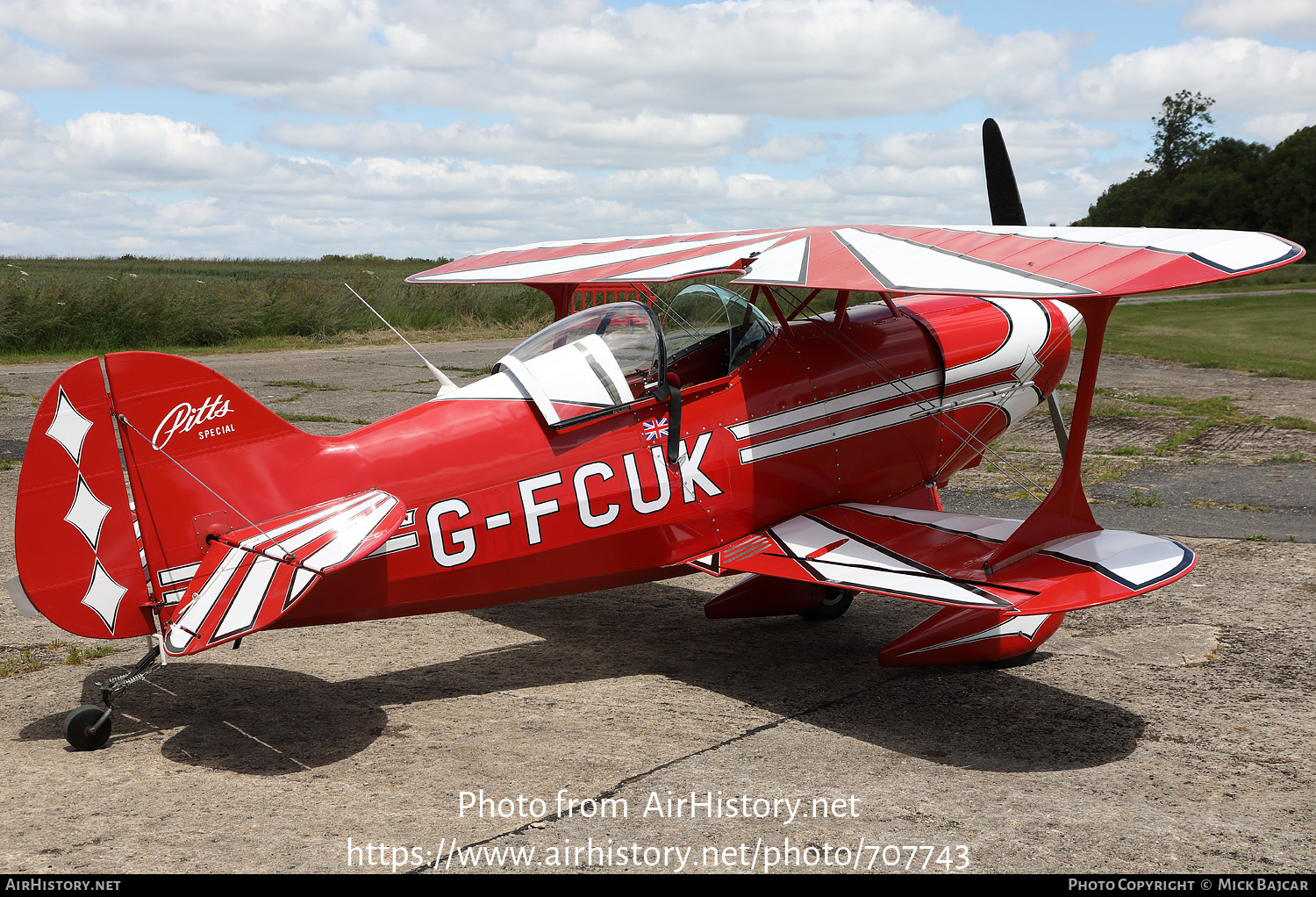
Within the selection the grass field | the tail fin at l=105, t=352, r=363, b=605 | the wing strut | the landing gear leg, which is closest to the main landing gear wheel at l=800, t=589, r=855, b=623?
the wing strut

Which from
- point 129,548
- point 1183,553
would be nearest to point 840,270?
point 1183,553

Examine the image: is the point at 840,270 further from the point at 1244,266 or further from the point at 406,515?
the point at 406,515

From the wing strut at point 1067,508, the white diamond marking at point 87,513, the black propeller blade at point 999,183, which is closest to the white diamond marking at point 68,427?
the white diamond marking at point 87,513

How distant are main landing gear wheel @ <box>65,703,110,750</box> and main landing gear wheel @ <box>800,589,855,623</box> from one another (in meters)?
4.29

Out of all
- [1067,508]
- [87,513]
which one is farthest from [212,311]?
[1067,508]

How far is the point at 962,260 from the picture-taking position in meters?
5.16

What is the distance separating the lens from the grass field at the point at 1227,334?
20.8 metres

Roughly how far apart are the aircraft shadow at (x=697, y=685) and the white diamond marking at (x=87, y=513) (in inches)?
41.4

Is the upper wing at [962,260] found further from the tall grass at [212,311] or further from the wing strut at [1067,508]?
the tall grass at [212,311]

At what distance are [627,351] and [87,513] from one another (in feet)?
9.27

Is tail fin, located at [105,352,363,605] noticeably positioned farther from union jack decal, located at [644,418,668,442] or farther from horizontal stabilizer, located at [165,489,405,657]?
union jack decal, located at [644,418,668,442]

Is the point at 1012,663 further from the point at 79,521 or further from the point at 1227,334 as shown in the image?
the point at 1227,334

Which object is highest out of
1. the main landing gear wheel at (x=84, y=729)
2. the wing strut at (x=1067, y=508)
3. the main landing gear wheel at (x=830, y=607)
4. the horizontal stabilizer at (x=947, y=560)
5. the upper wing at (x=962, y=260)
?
the upper wing at (x=962, y=260)

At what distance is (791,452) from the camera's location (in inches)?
242
